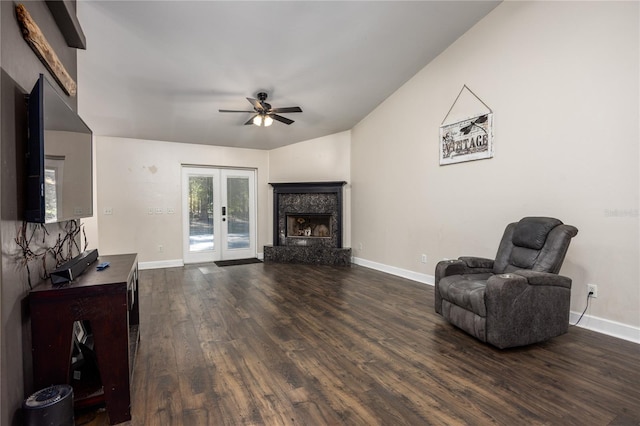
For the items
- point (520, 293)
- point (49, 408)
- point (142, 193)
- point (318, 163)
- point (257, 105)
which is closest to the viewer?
point (49, 408)

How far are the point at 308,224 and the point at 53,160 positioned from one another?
5.26 m

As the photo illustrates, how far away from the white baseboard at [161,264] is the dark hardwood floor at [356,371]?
2.33 meters

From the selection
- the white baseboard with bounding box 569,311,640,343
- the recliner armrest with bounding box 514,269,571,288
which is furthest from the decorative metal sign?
the white baseboard with bounding box 569,311,640,343

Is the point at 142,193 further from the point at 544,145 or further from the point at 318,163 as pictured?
the point at 544,145

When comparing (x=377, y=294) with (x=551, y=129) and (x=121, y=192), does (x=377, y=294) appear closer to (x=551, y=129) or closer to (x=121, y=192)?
(x=551, y=129)

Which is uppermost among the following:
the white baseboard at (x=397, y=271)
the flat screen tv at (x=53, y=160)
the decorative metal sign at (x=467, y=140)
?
the decorative metal sign at (x=467, y=140)

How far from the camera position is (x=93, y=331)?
5.33 feet

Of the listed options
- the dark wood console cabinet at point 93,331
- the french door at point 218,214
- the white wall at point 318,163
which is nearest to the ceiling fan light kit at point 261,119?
the white wall at point 318,163

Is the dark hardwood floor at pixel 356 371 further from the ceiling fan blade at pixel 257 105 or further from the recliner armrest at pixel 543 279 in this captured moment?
the ceiling fan blade at pixel 257 105

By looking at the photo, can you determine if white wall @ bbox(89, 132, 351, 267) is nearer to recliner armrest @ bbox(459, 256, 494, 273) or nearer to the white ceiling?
the white ceiling

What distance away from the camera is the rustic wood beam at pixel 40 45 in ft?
4.91

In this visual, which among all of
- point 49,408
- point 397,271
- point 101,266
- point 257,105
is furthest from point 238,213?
point 49,408

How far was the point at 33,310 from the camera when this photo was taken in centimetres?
151

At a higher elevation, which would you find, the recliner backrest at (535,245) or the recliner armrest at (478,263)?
the recliner backrest at (535,245)
